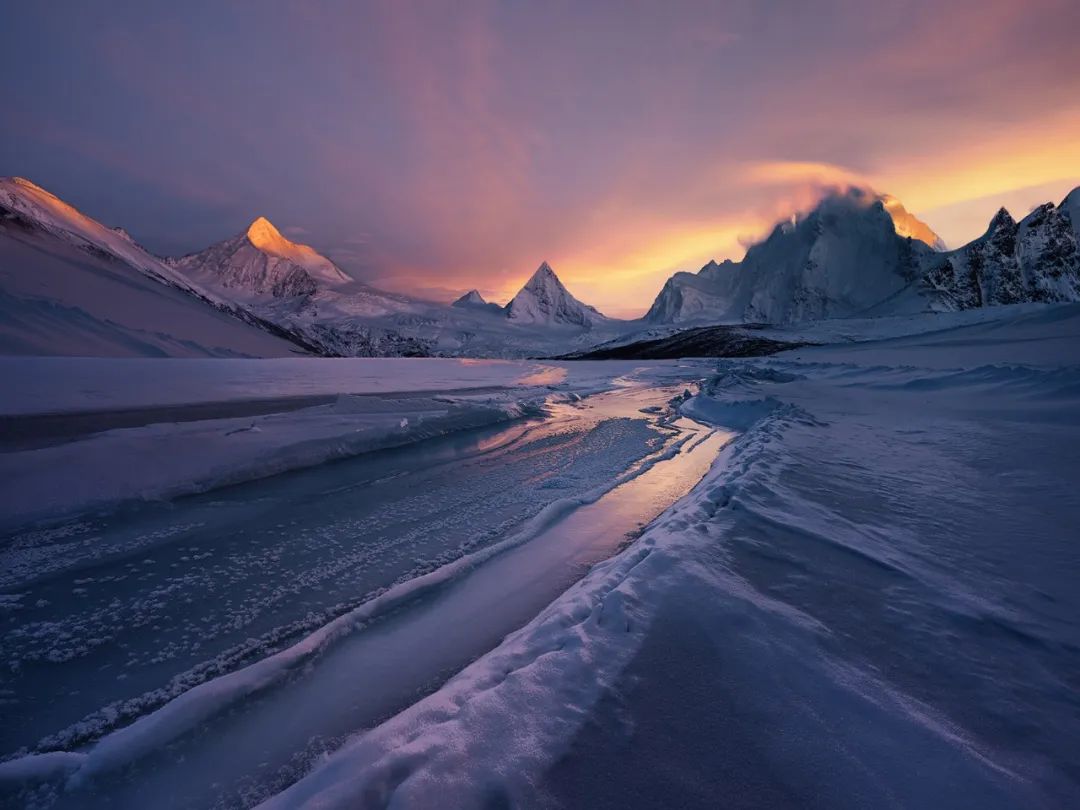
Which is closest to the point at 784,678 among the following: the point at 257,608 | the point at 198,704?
the point at 198,704

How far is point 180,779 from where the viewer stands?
196 centimetres

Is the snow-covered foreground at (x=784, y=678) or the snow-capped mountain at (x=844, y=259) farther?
the snow-capped mountain at (x=844, y=259)

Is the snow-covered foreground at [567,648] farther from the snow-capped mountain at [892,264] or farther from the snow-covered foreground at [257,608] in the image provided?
the snow-capped mountain at [892,264]

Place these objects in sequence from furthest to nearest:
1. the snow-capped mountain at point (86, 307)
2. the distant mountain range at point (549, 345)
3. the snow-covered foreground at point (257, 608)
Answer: the distant mountain range at point (549, 345) → the snow-capped mountain at point (86, 307) → the snow-covered foreground at point (257, 608)

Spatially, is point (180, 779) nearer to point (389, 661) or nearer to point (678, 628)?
point (389, 661)

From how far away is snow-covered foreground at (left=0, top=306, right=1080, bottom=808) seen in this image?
167 centimetres

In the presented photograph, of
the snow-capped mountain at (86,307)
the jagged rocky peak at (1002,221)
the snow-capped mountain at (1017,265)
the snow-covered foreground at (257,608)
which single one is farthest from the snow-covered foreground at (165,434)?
the jagged rocky peak at (1002,221)

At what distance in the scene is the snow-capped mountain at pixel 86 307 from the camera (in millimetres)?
36438

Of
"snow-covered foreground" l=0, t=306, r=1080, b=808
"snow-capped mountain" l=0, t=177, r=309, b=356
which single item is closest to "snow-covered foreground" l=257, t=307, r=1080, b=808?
"snow-covered foreground" l=0, t=306, r=1080, b=808

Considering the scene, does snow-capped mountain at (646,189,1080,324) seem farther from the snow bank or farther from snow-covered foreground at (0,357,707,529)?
the snow bank

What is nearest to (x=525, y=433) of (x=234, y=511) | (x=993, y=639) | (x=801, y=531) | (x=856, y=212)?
(x=234, y=511)

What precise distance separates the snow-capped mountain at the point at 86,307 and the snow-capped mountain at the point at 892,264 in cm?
13113

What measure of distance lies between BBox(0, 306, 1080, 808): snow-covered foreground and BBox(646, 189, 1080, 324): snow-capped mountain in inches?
5154

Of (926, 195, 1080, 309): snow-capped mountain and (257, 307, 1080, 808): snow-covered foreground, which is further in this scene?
(926, 195, 1080, 309): snow-capped mountain
